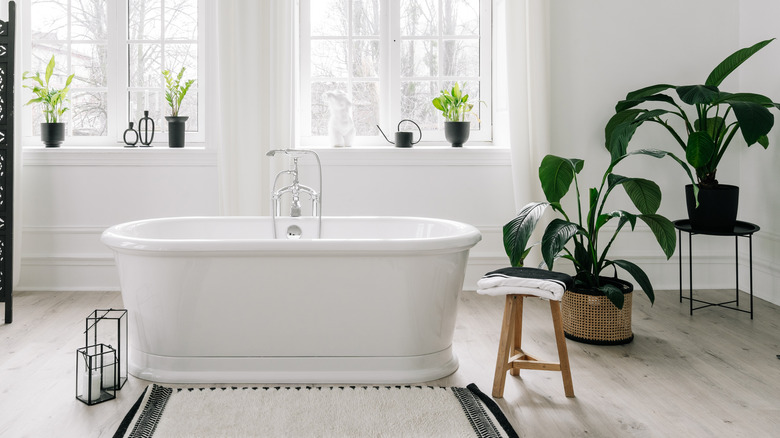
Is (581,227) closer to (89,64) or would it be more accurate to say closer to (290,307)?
(290,307)

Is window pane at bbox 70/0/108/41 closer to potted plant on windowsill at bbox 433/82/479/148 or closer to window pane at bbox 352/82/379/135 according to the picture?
window pane at bbox 352/82/379/135

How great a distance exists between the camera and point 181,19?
405 centimetres

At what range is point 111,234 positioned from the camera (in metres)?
2.43

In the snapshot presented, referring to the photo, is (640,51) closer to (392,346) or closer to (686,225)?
(686,225)

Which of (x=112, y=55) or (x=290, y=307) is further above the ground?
(x=112, y=55)

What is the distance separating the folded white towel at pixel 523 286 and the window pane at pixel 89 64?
3.02 meters

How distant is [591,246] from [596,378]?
68cm

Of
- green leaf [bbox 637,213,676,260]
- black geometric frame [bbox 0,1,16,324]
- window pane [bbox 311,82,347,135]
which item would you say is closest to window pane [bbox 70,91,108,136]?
black geometric frame [bbox 0,1,16,324]

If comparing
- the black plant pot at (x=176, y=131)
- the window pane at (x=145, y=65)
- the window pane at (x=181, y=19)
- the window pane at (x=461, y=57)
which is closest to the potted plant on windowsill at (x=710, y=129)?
the window pane at (x=461, y=57)

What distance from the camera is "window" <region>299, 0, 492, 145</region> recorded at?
4.08 metres

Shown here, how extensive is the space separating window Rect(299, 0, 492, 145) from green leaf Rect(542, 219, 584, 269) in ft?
4.88

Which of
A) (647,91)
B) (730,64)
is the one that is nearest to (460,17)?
(647,91)

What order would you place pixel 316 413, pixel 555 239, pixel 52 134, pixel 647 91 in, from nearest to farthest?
pixel 316 413 < pixel 555 239 < pixel 647 91 < pixel 52 134

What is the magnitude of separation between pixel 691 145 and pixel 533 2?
1245 mm
